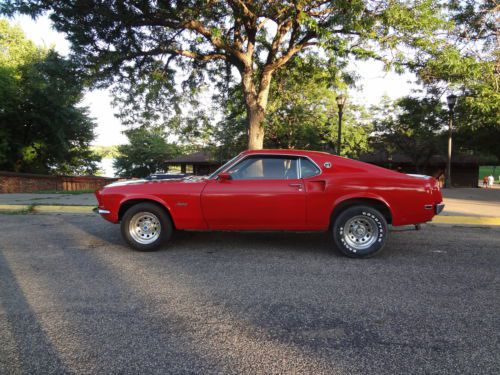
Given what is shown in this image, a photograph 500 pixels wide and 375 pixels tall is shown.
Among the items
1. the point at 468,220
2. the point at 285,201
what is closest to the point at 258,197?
the point at 285,201

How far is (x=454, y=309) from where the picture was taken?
333cm

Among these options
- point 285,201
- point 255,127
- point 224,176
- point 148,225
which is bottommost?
point 148,225

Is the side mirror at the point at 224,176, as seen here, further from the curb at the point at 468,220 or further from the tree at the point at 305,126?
the tree at the point at 305,126

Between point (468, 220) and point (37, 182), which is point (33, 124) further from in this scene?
point (468, 220)

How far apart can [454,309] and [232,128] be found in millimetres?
24888

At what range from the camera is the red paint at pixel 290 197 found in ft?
16.8

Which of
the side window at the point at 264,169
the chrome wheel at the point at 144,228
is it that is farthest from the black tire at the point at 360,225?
the chrome wheel at the point at 144,228

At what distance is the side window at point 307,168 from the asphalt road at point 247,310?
1225 mm

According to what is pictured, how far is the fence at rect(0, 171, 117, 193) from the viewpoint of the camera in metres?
19.3

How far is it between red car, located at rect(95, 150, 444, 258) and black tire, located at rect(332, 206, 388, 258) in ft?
0.05

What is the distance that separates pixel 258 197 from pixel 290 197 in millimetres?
467

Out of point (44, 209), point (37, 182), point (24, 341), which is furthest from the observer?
point (37, 182)

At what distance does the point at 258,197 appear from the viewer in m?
5.19

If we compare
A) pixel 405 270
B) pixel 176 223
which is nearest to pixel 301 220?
pixel 405 270
